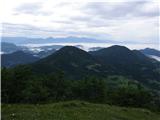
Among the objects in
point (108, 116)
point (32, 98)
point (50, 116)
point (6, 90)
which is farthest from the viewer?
point (32, 98)

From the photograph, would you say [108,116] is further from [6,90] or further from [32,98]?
[32,98]

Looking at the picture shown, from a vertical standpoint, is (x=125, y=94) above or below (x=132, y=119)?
below

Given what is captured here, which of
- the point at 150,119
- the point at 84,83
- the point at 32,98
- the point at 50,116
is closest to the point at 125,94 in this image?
the point at 32,98

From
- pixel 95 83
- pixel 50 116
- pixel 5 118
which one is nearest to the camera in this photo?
pixel 5 118

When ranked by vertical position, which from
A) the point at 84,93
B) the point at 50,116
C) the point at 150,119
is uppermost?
the point at 50,116

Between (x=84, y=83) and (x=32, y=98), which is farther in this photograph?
(x=84, y=83)

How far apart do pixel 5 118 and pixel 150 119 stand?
15397 mm

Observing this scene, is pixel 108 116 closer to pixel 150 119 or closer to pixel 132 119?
pixel 132 119

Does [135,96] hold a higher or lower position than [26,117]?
lower

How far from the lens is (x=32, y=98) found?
373 feet

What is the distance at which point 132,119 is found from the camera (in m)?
29.5

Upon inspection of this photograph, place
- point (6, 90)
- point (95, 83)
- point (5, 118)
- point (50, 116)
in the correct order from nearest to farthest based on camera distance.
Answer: point (5, 118) → point (50, 116) → point (6, 90) → point (95, 83)

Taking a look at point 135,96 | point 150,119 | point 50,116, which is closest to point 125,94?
point 135,96

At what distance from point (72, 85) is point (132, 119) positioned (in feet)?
363
